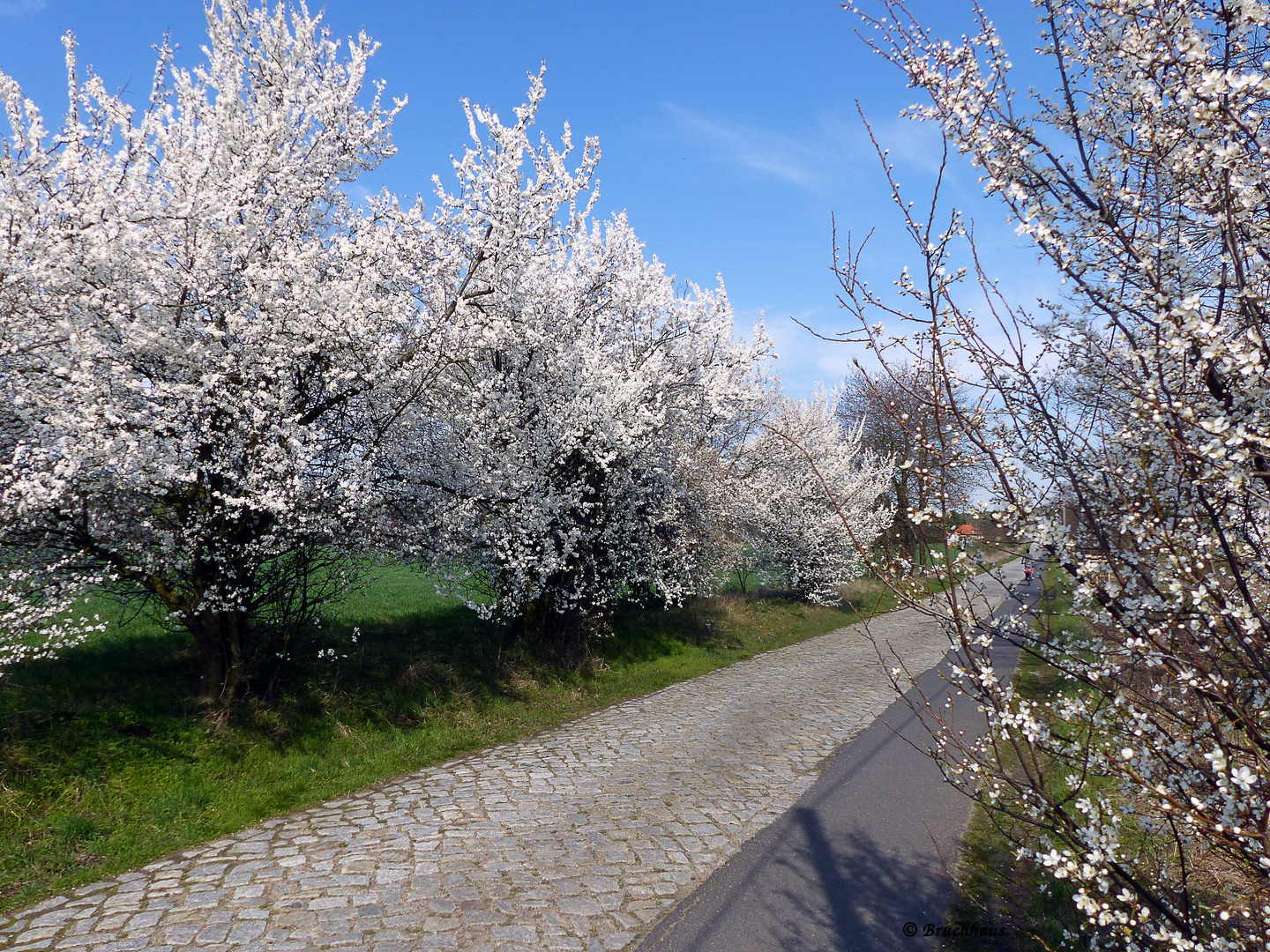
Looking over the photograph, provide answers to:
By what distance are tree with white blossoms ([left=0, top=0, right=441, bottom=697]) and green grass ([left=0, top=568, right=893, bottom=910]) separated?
862mm

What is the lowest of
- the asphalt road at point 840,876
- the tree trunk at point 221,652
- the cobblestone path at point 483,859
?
the cobblestone path at point 483,859

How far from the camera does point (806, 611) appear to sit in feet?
80.0

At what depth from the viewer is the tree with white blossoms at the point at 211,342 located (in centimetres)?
612

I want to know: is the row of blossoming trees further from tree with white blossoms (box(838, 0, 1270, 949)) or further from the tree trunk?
tree with white blossoms (box(838, 0, 1270, 949))

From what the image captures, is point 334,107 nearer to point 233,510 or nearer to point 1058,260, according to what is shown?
point 233,510

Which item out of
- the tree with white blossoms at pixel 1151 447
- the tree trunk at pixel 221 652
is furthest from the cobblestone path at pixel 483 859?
the tree with white blossoms at pixel 1151 447

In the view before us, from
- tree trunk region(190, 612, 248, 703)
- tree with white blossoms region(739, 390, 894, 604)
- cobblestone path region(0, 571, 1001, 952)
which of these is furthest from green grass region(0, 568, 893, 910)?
tree with white blossoms region(739, 390, 894, 604)

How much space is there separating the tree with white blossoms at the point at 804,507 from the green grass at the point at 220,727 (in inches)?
320

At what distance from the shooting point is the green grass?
19.8ft

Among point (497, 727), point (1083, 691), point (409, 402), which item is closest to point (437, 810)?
point (497, 727)

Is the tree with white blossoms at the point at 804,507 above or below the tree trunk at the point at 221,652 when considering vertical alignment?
above

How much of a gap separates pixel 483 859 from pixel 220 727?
12.9ft

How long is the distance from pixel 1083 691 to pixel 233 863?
6.40 m

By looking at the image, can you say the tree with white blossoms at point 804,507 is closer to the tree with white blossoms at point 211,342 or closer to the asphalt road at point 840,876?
the asphalt road at point 840,876
